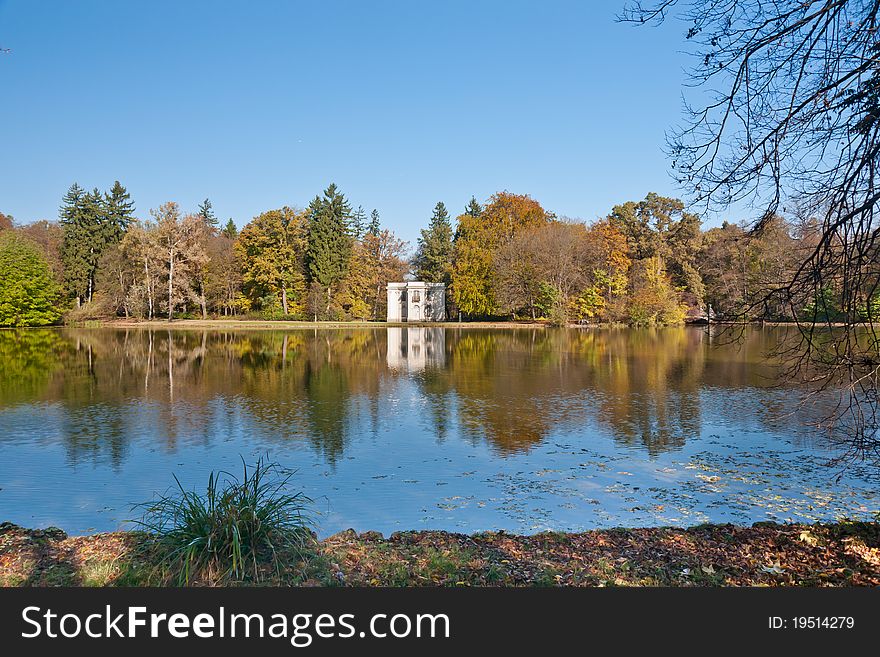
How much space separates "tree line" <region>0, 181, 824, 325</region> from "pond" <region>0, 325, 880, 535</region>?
28899mm

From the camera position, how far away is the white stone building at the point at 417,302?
56281mm

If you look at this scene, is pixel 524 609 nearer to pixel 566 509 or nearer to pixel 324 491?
pixel 566 509

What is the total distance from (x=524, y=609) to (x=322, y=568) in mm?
1549

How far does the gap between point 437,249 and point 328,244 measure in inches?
445

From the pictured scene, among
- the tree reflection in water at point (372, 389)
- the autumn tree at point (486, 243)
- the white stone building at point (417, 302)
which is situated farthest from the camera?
the white stone building at point (417, 302)

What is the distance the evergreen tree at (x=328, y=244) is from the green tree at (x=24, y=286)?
1958 cm

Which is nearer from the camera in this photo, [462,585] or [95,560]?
[462,585]

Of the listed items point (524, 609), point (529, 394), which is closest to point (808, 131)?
point (524, 609)

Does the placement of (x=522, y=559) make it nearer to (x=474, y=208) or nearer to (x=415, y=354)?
(x=415, y=354)

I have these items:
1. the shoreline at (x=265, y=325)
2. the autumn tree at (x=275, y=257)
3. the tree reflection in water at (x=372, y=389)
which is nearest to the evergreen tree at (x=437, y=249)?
the shoreline at (x=265, y=325)

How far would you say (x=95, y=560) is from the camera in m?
4.25

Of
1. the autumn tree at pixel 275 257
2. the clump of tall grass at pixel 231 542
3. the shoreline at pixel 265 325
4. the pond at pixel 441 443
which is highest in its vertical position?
the autumn tree at pixel 275 257

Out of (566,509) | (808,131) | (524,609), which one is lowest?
(566,509)

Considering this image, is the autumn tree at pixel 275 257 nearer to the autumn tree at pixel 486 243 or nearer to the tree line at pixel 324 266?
the tree line at pixel 324 266
